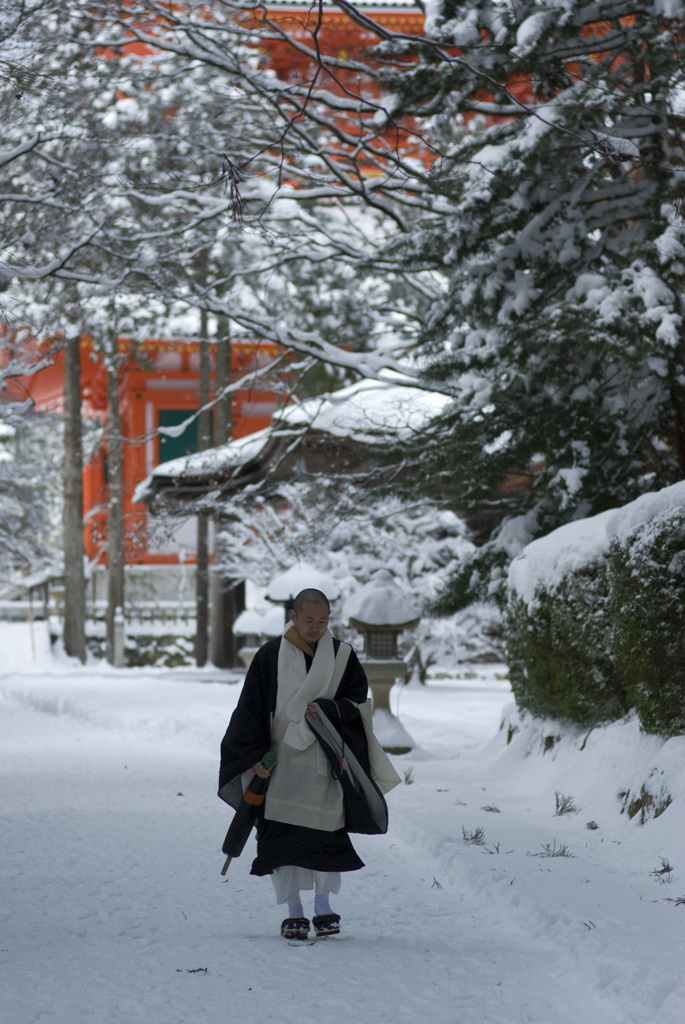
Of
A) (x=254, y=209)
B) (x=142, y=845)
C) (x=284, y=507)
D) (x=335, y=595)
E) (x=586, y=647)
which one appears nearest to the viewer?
(x=142, y=845)

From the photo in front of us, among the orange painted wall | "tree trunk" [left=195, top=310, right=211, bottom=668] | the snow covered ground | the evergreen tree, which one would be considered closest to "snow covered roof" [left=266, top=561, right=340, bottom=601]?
the evergreen tree

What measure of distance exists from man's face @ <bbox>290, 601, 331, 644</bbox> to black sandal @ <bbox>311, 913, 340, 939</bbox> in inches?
46.0

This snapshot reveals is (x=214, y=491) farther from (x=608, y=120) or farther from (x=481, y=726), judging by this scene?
(x=608, y=120)

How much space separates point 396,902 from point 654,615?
222 centimetres

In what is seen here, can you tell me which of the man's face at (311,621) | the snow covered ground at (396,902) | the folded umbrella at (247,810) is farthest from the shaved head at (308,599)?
the snow covered ground at (396,902)

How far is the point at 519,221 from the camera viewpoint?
10.9 m

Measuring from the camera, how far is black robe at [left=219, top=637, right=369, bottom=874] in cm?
501

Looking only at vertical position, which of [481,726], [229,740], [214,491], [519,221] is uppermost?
[519,221]

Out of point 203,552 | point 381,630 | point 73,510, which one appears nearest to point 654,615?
point 381,630

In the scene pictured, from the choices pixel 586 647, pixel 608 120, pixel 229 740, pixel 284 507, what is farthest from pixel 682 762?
pixel 284 507

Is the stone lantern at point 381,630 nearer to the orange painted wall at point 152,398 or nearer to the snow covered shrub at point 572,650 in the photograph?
the snow covered shrub at point 572,650

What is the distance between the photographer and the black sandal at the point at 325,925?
502 cm

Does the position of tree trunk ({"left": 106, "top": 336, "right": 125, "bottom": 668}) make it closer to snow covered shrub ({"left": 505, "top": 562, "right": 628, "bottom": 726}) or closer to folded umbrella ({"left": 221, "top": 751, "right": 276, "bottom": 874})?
snow covered shrub ({"left": 505, "top": 562, "right": 628, "bottom": 726})

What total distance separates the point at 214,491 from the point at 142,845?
7.99 m
